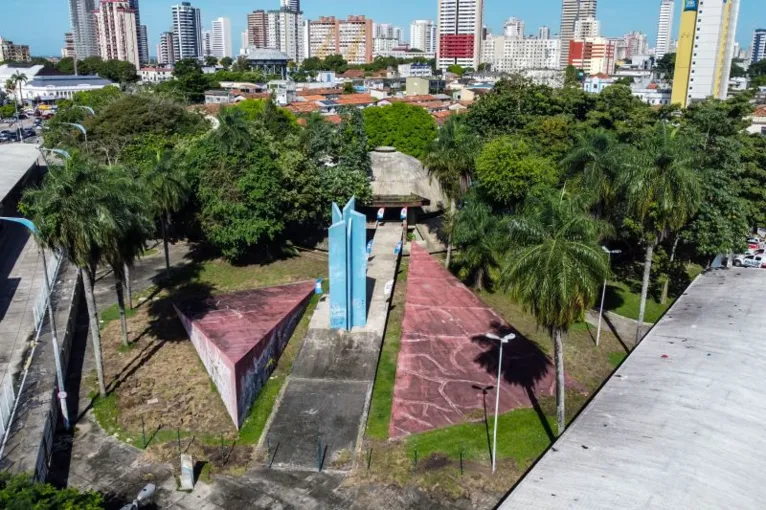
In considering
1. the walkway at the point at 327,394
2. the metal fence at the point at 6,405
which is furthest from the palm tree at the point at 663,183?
the metal fence at the point at 6,405

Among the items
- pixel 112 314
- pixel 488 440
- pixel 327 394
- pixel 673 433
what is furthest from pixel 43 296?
pixel 673 433

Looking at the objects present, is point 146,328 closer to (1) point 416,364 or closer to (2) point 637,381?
(1) point 416,364

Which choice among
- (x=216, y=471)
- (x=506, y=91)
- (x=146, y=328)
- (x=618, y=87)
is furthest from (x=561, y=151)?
(x=216, y=471)

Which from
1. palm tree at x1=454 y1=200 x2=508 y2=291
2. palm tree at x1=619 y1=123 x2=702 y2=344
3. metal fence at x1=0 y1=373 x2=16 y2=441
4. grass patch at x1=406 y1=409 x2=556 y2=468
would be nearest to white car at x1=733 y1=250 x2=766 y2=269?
A: palm tree at x1=619 y1=123 x2=702 y2=344

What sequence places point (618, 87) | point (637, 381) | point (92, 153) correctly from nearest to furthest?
point (637, 381) < point (618, 87) < point (92, 153)

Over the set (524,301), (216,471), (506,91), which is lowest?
(216,471)

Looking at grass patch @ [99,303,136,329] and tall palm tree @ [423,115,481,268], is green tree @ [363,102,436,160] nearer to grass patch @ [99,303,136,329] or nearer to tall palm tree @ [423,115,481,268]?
tall palm tree @ [423,115,481,268]
